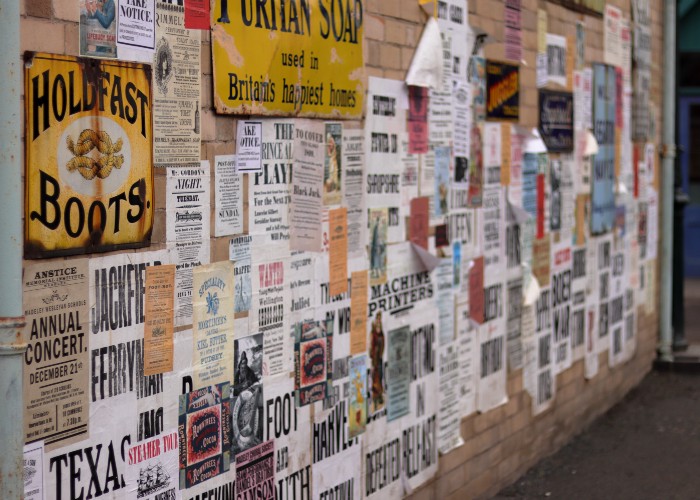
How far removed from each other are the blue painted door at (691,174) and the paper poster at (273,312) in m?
13.6

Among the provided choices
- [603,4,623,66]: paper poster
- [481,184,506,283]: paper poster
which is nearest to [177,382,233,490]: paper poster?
[481,184,506,283]: paper poster

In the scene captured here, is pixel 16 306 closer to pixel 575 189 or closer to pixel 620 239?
pixel 575 189

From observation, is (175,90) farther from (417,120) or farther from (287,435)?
(417,120)

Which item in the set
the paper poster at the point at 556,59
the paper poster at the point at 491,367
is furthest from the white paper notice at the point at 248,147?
the paper poster at the point at 556,59

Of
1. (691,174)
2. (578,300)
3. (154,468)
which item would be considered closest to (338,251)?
(154,468)

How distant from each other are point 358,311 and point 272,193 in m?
0.94

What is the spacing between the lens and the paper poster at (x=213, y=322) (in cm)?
420

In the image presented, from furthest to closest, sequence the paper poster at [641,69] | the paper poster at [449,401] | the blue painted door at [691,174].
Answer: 1. the blue painted door at [691,174]
2. the paper poster at [641,69]
3. the paper poster at [449,401]

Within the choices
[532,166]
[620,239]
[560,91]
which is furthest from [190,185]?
[620,239]

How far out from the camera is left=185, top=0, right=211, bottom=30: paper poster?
160 inches

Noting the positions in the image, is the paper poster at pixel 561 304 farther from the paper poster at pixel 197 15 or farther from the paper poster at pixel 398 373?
Answer: the paper poster at pixel 197 15

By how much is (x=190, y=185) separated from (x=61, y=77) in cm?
75

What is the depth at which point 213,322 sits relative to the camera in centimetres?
429

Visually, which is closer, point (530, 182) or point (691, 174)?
point (530, 182)
